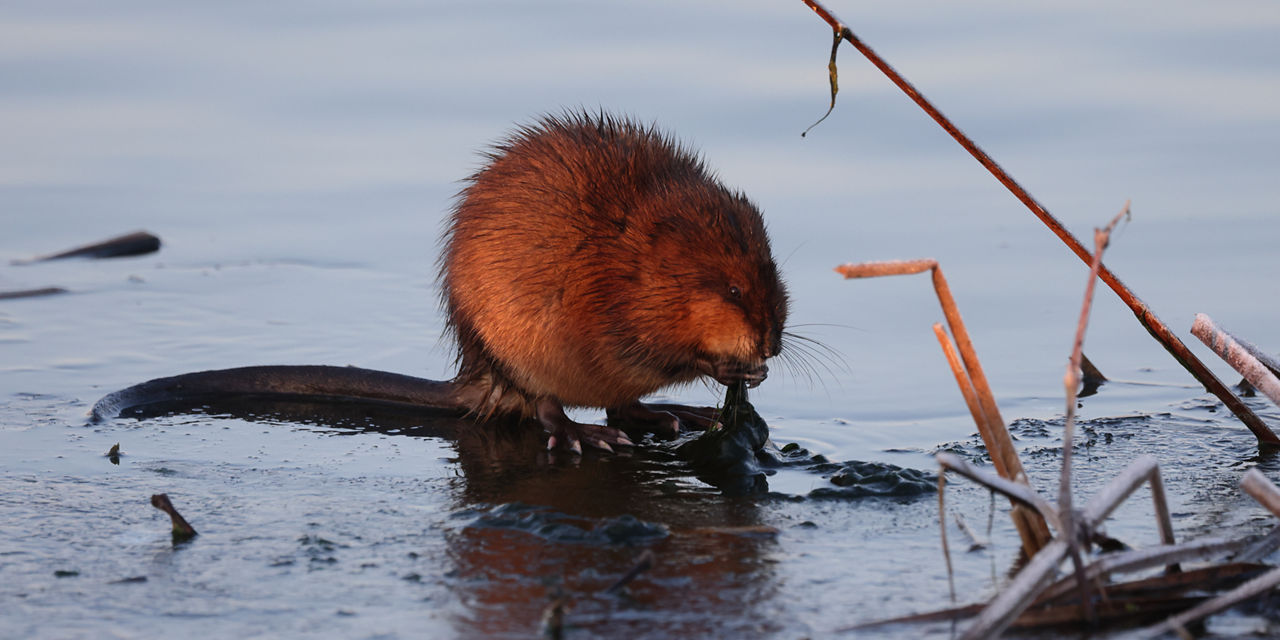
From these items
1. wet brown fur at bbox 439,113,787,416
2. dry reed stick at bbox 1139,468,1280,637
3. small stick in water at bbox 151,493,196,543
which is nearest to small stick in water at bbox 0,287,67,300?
wet brown fur at bbox 439,113,787,416

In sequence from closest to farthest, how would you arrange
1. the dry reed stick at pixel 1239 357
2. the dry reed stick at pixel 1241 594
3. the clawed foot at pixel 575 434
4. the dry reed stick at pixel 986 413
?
1. the dry reed stick at pixel 1241 594
2. the dry reed stick at pixel 986 413
3. the dry reed stick at pixel 1239 357
4. the clawed foot at pixel 575 434

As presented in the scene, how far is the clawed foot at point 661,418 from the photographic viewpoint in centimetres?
540

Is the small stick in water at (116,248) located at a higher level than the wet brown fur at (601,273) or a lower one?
higher

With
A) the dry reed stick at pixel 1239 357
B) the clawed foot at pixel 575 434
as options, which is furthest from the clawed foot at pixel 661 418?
the dry reed stick at pixel 1239 357

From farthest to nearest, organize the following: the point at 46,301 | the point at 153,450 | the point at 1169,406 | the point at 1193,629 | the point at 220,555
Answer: the point at 46,301, the point at 1169,406, the point at 153,450, the point at 220,555, the point at 1193,629

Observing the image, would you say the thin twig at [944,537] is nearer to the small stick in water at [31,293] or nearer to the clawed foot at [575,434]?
the clawed foot at [575,434]

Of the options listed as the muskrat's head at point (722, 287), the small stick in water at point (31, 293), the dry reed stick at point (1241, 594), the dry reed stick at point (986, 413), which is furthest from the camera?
the small stick in water at point (31, 293)

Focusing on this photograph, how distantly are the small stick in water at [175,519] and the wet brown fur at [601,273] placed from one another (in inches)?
65.7

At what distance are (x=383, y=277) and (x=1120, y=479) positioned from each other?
16.5ft

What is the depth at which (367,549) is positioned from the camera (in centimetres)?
380

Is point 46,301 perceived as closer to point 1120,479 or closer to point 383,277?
point 383,277

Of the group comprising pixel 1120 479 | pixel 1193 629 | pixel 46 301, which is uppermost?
pixel 46 301

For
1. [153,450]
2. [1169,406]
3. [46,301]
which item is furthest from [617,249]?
[46,301]

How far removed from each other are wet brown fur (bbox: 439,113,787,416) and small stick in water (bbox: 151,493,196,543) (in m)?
1.67
